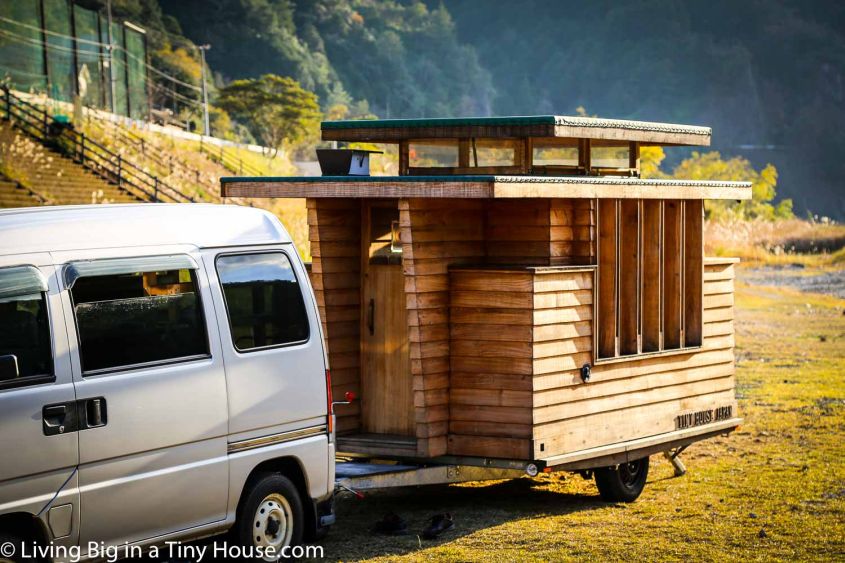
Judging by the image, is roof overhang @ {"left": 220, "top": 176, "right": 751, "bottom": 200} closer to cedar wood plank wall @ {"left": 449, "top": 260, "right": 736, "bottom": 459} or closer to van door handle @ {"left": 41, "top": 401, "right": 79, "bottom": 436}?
cedar wood plank wall @ {"left": 449, "top": 260, "right": 736, "bottom": 459}

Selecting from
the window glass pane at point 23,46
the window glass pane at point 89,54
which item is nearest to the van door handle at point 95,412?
the window glass pane at point 23,46

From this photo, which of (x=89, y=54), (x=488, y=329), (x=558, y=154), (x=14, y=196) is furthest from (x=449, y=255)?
(x=89, y=54)

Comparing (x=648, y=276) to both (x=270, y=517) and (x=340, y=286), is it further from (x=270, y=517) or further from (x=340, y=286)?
(x=270, y=517)

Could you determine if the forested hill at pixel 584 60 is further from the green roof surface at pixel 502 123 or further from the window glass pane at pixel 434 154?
the green roof surface at pixel 502 123

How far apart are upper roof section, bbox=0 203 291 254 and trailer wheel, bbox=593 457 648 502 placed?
4242 mm

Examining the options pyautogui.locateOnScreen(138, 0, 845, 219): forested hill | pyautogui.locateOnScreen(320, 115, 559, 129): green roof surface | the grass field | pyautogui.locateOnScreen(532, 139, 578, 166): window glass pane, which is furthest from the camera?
pyautogui.locateOnScreen(138, 0, 845, 219): forested hill

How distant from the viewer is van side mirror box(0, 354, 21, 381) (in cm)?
643

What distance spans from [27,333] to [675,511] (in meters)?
6.32

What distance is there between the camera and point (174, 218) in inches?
303

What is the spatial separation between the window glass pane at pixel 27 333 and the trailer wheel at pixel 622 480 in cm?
591

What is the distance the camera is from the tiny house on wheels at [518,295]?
10.0 meters

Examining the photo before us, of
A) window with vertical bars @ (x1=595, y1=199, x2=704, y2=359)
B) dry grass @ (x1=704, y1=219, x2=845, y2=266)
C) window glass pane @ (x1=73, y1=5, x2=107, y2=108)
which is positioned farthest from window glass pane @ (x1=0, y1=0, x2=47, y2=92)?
window with vertical bars @ (x1=595, y1=199, x2=704, y2=359)

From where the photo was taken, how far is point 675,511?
35.5ft

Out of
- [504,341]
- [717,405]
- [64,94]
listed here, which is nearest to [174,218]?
[504,341]
